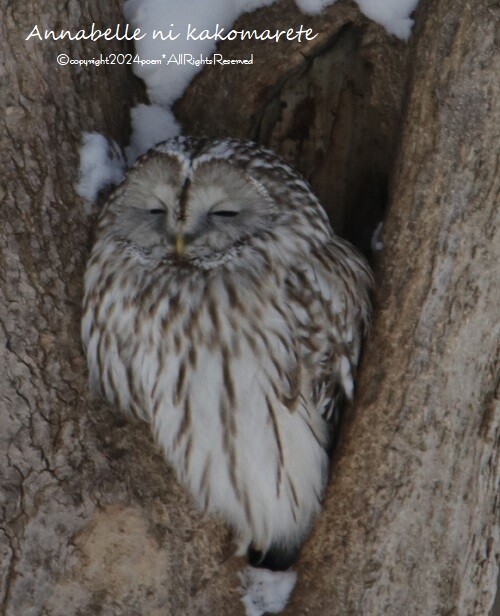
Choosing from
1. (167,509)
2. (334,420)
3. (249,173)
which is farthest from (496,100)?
(167,509)

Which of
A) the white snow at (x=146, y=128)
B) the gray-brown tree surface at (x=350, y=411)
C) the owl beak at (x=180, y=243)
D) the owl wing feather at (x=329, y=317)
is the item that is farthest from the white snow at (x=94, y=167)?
the owl wing feather at (x=329, y=317)

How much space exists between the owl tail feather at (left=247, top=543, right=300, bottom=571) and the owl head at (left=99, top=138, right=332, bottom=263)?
829 millimetres

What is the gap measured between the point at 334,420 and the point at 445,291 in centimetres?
49

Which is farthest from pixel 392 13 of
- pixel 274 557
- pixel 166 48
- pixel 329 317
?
pixel 274 557

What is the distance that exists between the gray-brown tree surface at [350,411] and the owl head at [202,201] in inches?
7.1

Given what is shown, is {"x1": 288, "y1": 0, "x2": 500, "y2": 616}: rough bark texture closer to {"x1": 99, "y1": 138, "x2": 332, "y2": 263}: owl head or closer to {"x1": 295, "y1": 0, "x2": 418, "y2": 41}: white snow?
{"x1": 295, "y1": 0, "x2": 418, "y2": 41}: white snow

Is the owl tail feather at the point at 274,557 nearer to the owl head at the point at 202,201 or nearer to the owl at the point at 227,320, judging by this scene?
the owl at the point at 227,320

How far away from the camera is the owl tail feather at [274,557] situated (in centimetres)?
249

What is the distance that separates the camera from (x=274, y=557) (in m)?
2.51

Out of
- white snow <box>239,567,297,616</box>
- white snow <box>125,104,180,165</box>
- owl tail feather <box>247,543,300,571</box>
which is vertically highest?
white snow <box>125,104,180,165</box>

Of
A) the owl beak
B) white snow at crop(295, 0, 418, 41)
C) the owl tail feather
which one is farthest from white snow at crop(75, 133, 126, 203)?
the owl tail feather

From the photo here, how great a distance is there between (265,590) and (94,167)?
1.21 meters

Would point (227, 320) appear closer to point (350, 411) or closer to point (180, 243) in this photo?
point (180, 243)

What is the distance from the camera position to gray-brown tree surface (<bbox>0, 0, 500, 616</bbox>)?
2152 mm
